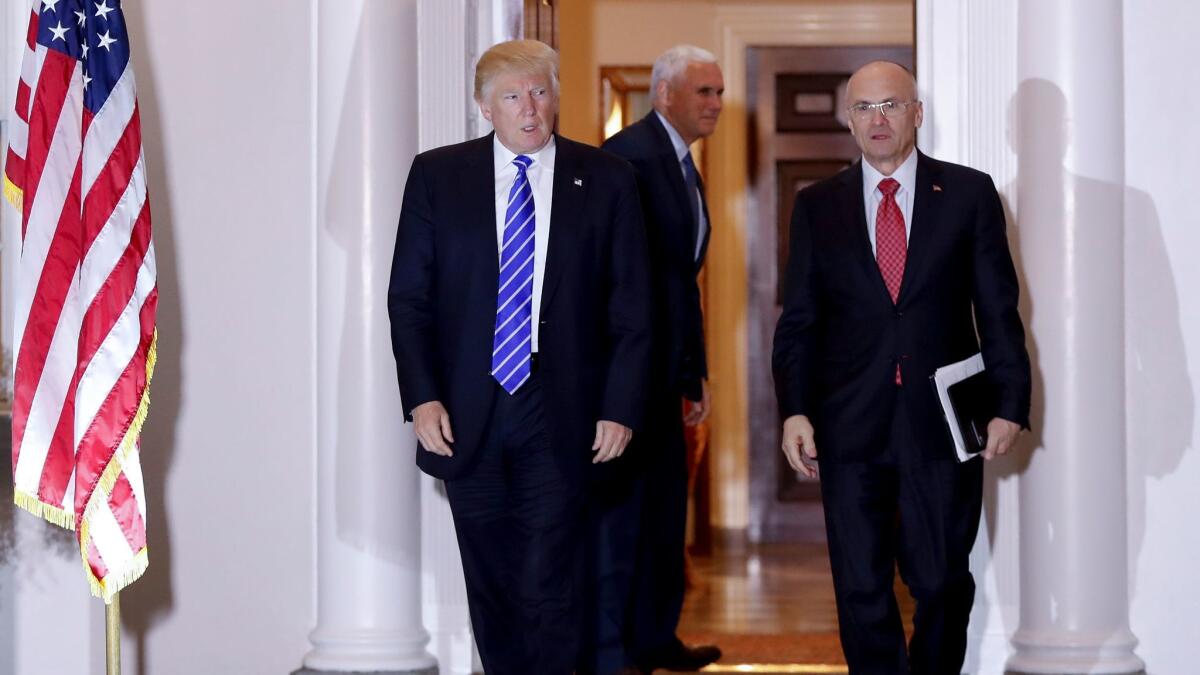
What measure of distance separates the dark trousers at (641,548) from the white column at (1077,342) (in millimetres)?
1073

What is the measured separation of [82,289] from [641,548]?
1858mm

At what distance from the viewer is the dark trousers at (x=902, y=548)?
391 cm

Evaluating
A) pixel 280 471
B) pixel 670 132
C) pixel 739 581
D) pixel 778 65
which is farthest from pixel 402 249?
pixel 778 65

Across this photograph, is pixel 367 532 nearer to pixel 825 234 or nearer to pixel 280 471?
pixel 280 471

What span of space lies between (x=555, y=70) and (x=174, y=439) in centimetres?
169

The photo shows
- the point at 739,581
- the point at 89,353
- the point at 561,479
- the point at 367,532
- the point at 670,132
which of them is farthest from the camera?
the point at 739,581

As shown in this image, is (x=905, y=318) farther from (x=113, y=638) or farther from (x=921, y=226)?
(x=113, y=638)

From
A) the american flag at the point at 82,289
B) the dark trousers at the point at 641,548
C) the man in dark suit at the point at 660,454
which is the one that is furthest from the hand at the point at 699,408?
the american flag at the point at 82,289

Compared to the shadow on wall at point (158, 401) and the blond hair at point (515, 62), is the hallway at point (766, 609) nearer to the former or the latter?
the shadow on wall at point (158, 401)

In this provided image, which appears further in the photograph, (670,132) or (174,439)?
(670,132)

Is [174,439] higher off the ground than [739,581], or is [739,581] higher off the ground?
[174,439]

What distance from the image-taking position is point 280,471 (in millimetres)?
4832

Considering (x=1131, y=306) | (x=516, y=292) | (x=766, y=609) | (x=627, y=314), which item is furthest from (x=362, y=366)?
(x=766, y=609)

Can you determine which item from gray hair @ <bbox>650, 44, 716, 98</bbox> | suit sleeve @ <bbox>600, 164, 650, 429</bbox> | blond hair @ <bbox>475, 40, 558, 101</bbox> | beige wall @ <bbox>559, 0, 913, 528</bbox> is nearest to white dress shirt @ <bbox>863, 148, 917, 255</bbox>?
suit sleeve @ <bbox>600, 164, 650, 429</bbox>
